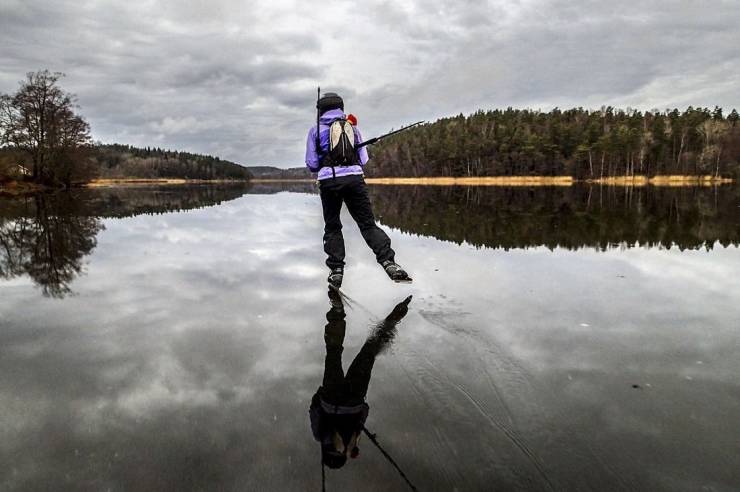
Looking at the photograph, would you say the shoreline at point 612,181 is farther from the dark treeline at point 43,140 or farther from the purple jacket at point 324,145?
the purple jacket at point 324,145

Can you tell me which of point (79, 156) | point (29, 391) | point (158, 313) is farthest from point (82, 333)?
point (79, 156)

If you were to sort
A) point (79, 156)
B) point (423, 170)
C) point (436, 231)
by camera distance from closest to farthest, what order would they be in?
point (436, 231)
point (79, 156)
point (423, 170)

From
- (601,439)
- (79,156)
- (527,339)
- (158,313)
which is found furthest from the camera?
(79,156)

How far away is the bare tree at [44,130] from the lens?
4025 centimetres

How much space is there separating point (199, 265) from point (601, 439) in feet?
22.4

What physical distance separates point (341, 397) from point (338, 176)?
4.15m

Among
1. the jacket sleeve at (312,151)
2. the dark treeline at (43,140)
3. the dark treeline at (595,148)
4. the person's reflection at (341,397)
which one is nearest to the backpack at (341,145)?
the jacket sleeve at (312,151)

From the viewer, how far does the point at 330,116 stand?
6.47 m

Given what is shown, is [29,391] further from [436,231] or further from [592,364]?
[436,231]

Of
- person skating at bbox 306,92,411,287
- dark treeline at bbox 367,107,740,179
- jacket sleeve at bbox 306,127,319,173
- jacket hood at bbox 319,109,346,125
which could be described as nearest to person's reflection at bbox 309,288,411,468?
person skating at bbox 306,92,411,287

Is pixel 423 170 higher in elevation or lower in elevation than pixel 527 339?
higher

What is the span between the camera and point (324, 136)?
654 cm

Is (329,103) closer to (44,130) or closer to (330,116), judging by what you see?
(330,116)

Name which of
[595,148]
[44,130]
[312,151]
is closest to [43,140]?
[44,130]
